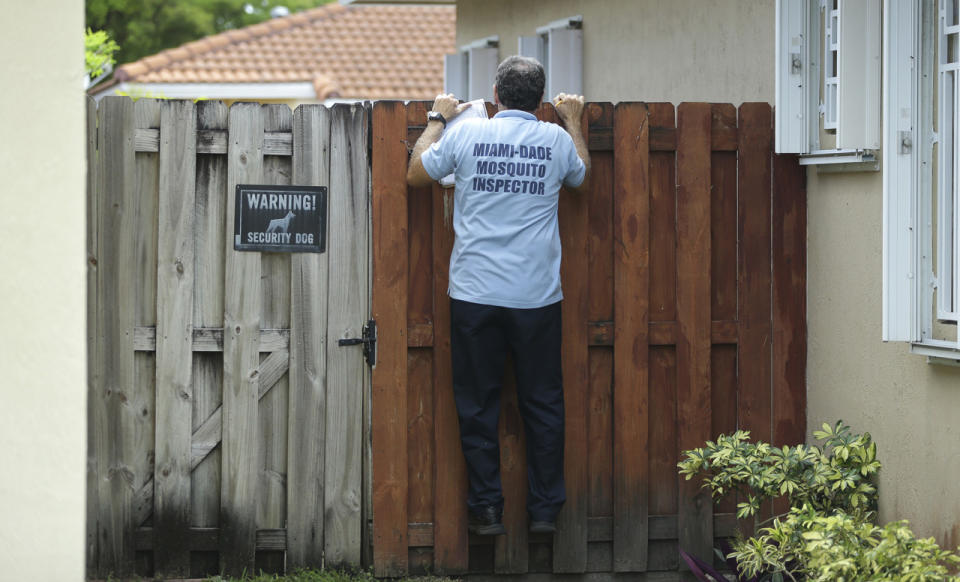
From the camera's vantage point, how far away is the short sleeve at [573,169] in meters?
5.38

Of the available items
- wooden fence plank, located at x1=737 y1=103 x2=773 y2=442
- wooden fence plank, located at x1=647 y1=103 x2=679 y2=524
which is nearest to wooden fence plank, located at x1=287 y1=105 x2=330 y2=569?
wooden fence plank, located at x1=647 y1=103 x2=679 y2=524

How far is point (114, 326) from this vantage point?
546 cm

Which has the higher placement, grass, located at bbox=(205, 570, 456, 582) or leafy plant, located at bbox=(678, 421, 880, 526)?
leafy plant, located at bbox=(678, 421, 880, 526)

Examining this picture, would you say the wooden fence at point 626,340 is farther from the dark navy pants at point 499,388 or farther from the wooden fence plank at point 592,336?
the dark navy pants at point 499,388

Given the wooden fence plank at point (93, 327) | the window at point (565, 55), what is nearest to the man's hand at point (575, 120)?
the wooden fence plank at point (93, 327)

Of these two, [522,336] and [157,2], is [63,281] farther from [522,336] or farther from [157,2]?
[157,2]

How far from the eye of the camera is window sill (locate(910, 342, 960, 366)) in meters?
4.52

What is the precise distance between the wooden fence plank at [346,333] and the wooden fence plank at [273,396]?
0.63ft

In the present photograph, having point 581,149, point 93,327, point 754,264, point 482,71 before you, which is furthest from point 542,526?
point 482,71

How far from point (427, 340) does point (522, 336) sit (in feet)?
1.52

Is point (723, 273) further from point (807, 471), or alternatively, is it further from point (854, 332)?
point (807, 471)

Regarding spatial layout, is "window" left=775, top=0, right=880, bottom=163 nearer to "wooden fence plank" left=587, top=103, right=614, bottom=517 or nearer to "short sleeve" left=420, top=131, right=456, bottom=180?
"wooden fence plank" left=587, top=103, right=614, bottom=517

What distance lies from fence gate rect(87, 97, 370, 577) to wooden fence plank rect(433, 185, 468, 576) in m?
0.31

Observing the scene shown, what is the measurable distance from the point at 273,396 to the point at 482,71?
804 cm
